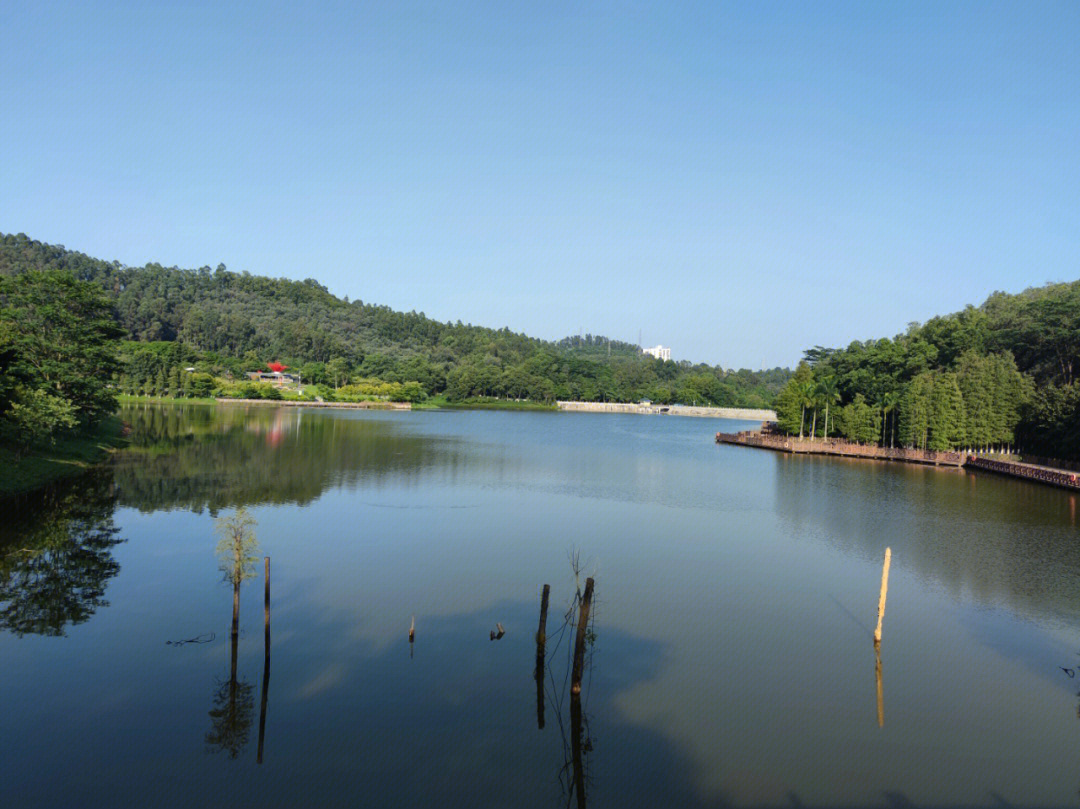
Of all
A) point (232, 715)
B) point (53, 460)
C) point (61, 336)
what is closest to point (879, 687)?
point (232, 715)

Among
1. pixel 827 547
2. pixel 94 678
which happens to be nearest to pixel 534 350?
pixel 827 547

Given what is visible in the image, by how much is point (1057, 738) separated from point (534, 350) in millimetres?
183841

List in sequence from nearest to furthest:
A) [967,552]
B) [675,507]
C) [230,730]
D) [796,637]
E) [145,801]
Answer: [145,801]
[230,730]
[796,637]
[967,552]
[675,507]

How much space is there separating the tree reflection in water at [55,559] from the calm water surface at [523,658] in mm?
112

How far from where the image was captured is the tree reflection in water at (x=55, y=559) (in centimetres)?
1756

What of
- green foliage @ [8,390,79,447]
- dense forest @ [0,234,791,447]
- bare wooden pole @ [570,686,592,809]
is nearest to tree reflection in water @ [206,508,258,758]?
bare wooden pole @ [570,686,592,809]

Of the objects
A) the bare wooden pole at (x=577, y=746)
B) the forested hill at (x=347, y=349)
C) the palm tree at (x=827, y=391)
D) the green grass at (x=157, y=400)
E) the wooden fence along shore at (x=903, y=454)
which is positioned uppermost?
the forested hill at (x=347, y=349)

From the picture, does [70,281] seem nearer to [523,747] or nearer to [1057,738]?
[523,747]

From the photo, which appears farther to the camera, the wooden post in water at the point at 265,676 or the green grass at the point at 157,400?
the green grass at the point at 157,400

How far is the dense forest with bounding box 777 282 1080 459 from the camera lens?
57.2 meters

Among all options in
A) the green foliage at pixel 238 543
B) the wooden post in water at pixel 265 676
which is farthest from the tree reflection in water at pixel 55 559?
the wooden post in water at pixel 265 676

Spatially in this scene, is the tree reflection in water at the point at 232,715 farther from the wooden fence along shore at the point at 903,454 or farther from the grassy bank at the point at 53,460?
the wooden fence along shore at the point at 903,454

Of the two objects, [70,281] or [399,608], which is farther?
[70,281]

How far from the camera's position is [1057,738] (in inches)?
536
